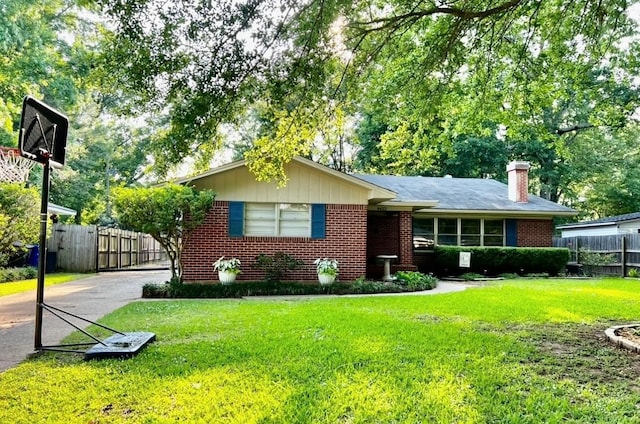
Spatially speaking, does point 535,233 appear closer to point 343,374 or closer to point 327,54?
point 327,54

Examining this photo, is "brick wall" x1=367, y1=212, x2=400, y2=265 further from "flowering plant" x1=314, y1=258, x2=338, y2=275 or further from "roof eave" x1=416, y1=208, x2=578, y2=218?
"flowering plant" x1=314, y1=258, x2=338, y2=275

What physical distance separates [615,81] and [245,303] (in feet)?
25.9

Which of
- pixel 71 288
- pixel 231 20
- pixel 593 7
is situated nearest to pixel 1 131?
pixel 71 288

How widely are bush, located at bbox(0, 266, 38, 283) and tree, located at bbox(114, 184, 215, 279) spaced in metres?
5.24

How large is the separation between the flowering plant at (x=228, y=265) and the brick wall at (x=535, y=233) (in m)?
11.8

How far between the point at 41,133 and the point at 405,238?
1184 cm

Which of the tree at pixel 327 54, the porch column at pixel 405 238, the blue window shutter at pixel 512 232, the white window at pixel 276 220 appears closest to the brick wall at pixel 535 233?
the blue window shutter at pixel 512 232

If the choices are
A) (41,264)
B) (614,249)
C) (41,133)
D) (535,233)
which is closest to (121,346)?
(41,264)

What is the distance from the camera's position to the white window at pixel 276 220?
1250 cm

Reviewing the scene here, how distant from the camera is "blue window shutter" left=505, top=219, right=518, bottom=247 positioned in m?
18.0

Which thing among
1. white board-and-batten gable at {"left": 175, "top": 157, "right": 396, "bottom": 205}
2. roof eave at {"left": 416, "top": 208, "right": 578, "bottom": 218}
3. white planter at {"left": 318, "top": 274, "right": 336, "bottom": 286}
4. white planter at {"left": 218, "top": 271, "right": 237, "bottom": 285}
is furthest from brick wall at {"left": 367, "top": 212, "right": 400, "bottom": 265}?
white planter at {"left": 218, "top": 271, "right": 237, "bottom": 285}

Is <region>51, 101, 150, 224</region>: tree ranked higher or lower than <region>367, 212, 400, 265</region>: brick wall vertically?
higher

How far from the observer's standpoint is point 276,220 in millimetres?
12562

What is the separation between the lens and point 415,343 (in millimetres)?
5578
